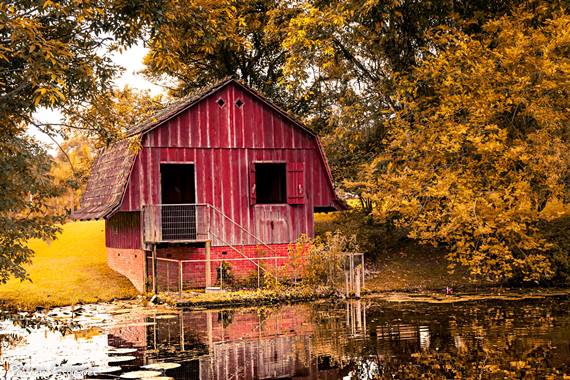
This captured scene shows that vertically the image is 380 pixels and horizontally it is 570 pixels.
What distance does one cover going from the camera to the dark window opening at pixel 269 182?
31.4 m

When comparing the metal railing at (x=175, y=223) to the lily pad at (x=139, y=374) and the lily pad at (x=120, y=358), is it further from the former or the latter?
the lily pad at (x=139, y=374)

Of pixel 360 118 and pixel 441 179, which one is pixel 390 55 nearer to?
pixel 360 118

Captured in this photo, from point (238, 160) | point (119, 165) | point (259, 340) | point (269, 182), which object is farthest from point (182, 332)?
point (269, 182)

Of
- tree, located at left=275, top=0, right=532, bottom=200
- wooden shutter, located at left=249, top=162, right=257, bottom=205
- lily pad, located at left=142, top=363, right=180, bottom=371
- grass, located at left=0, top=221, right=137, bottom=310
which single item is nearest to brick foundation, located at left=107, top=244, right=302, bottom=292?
grass, located at left=0, top=221, right=137, bottom=310

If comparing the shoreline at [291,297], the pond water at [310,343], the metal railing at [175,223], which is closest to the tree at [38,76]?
the pond water at [310,343]

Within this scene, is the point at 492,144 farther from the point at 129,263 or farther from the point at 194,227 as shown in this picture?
the point at 129,263

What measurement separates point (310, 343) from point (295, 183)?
42.9 ft

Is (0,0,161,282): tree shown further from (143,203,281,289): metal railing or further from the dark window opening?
the dark window opening

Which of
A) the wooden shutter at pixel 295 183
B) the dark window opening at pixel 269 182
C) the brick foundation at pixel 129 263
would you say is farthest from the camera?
the dark window opening at pixel 269 182

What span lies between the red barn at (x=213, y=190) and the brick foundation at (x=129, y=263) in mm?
68

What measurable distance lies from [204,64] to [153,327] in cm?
2462

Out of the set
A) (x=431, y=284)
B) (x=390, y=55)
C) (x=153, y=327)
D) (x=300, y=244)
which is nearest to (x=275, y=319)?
(x=153, y=327)

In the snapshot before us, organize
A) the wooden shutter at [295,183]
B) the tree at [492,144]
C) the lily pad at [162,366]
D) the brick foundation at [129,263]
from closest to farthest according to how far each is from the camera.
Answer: the lily pad at [162,366]
the tree at [492,144]
the brick foundation at [129,263]
the wooden shutter at [295,183]

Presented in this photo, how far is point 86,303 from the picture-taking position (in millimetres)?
23812
